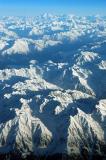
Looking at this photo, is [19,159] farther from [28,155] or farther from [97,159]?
[97,159]

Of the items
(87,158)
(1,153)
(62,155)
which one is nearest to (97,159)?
(87,158)

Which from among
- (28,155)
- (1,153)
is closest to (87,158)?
(28,155)

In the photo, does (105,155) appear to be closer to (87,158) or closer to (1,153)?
(87,158)

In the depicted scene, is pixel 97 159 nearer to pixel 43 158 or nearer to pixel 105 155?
pixel 105 155

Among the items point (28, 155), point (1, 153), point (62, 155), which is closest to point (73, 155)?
point (62, 155)

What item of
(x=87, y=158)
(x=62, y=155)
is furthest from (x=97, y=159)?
(x=62, y=155)

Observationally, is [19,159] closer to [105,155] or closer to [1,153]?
[1,153]
